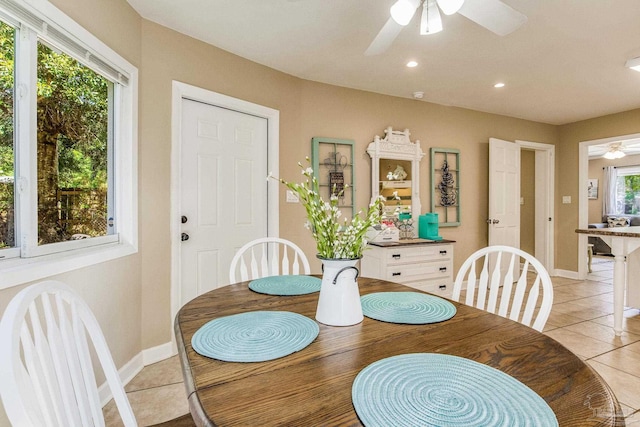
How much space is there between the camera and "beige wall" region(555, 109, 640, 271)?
16.6 feet

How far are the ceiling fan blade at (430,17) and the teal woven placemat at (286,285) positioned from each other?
1.44 meters

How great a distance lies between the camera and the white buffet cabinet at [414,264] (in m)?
3.30

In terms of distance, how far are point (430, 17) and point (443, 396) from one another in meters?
1.73

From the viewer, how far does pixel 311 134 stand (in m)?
3.50

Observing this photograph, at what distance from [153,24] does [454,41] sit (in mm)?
2210

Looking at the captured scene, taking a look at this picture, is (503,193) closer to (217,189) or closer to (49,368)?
(217,189)

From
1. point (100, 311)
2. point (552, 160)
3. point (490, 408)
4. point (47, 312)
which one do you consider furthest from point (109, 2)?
point (552, 160)

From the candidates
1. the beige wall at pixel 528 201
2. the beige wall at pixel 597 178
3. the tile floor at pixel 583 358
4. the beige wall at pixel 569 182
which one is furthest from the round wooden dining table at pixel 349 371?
the beige wall at pixel 597 178

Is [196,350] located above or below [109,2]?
below

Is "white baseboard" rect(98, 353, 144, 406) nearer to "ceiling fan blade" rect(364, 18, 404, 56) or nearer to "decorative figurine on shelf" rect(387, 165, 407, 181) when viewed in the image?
"ceiling fan blade" rect(364, 18, 404, 56)

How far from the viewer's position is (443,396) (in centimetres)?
72

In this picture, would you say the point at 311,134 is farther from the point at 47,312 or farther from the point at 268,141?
the point at 47,312

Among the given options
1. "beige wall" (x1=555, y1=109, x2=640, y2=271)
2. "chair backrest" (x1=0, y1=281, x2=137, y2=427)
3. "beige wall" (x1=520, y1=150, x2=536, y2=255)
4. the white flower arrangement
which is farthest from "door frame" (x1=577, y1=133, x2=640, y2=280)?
"chair backrest" (x1=0, y1=281, x2=137, y2=427)

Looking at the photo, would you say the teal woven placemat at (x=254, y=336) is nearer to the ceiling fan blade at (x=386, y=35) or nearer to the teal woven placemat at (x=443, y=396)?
the teal woven placemat at (x=443, y=396)
